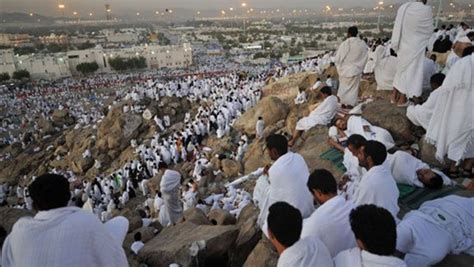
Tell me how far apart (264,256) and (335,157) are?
212cm

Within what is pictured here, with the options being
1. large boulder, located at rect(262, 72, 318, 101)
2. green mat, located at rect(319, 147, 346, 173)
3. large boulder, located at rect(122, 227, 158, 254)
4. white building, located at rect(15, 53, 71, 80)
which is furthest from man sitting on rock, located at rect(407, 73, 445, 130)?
white building, located at rect(15, 53, 71, 80)

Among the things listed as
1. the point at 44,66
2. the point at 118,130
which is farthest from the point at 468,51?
the point at 44,66

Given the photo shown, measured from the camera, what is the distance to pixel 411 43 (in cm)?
540

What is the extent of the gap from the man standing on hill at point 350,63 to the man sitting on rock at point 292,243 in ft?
16.2

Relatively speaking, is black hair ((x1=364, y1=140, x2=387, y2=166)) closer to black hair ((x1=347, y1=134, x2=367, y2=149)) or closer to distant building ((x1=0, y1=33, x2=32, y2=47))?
black hair ((x1=347, y1=134, x2=367, y2=149))

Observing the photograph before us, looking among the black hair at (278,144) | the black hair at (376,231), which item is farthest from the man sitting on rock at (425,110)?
the black hair at (376,231)

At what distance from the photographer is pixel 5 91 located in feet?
127

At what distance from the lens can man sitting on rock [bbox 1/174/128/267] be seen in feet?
6.11

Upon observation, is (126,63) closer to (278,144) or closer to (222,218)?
(222,218)

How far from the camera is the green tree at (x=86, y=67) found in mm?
49194

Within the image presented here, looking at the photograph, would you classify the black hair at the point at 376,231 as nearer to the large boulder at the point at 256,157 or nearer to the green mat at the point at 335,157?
the green mat at the point at 335,157

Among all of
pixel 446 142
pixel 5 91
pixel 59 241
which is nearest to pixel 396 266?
pixel 59 241

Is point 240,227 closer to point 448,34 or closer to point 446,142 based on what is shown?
point 446,142

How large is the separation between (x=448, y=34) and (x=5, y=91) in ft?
139
